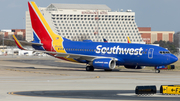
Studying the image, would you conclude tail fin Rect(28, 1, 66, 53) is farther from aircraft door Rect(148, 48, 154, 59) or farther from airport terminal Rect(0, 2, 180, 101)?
aircraft door Rect(148, 48, 154, 59)

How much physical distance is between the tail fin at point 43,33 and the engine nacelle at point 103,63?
25.3ft

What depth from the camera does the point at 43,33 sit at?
49.7 meters

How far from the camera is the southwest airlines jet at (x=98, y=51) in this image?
1644 inches

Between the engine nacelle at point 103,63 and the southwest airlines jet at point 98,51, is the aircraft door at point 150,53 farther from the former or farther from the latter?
the engine nacelle at point 103,63

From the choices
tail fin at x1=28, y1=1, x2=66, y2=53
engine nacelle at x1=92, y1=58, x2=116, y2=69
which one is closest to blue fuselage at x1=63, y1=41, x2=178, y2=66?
engine nacelle at x1=92, y1=58, x2=116, y2=69

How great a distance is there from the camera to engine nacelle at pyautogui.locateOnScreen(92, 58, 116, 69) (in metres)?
42.1

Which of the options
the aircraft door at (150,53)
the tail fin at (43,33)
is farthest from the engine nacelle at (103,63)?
the tail fin at (43,33)

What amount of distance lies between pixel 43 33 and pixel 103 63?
12581mm

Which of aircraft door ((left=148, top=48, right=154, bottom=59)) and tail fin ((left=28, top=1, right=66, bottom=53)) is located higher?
tail fin ((left=28, top=1, right=66, bottom=53))

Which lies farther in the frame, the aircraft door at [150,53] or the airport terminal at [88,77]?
the aircraft door at [150,53]

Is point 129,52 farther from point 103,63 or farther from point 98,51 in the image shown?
point 98,51

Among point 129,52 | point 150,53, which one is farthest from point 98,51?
point 150,53

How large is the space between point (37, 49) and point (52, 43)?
3.04 metres

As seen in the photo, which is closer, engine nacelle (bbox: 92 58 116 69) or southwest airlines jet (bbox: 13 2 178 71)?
southwest airlines jet (bbox: 13 2 178 71)
